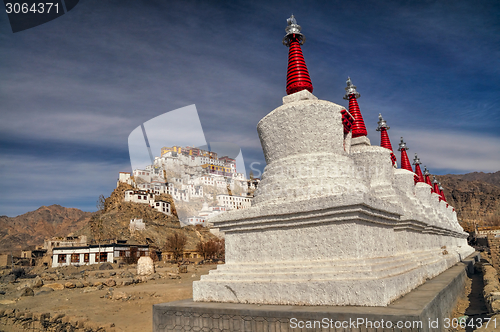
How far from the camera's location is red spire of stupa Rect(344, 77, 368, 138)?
34.1 ft

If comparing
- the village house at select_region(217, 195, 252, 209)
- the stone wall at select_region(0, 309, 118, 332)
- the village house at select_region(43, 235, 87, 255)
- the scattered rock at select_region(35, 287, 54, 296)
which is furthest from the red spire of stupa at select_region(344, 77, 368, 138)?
the village house at select_region(217, 195, 252, 209)

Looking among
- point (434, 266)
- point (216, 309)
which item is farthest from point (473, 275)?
point (216, 309)

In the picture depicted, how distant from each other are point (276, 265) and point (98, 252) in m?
45.5

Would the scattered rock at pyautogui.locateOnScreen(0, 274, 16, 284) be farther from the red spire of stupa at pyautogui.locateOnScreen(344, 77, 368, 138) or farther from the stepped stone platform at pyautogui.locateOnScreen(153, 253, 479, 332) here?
the red spire of stupa at pyautogui.locateOnScreen(344, 77, 368, 138)

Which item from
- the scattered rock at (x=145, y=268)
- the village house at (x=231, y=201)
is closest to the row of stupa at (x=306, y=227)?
the scattered rock at (x=145, y=268)

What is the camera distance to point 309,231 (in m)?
5.81

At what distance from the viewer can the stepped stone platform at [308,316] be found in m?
4.19

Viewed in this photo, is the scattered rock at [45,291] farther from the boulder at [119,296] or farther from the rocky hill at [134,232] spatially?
the rocky hill at [134,232]

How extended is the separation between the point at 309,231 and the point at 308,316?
1.54m

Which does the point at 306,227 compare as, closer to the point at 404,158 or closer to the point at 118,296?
the point at 118,296

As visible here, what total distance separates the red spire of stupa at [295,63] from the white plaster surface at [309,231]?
0.41 metres

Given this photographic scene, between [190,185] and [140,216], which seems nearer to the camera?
Result: [140,216]

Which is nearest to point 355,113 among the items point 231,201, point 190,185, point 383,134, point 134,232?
point 383,134

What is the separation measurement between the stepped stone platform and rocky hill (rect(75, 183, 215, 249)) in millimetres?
56804
